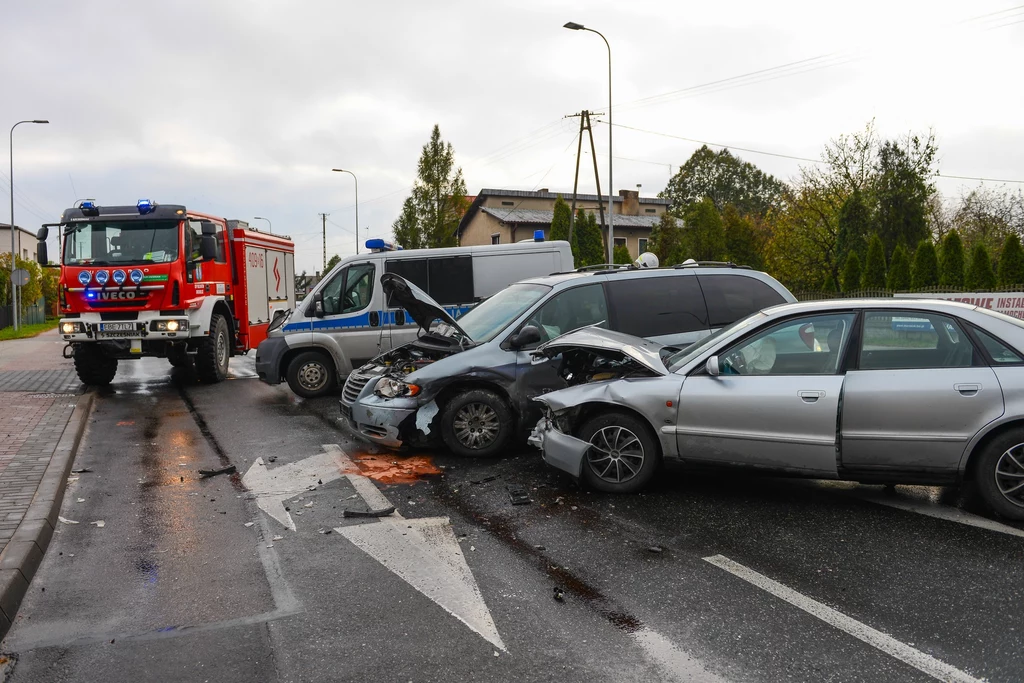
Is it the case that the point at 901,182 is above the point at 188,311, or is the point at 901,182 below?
above

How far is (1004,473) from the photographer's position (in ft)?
17.1

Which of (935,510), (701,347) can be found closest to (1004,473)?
(935,510)

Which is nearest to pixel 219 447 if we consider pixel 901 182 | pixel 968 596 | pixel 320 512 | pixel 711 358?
pixel 320 512

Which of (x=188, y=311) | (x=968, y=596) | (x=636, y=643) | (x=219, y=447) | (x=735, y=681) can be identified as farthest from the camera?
(x=188, y=311)

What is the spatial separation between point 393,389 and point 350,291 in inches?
186

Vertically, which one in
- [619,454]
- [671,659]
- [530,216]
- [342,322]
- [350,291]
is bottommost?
[671,659]

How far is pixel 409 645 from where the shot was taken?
371 cm

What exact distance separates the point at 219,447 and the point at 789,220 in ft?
128

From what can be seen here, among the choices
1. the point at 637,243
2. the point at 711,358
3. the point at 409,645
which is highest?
the point at 637,243

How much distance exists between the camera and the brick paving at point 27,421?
6156 mm

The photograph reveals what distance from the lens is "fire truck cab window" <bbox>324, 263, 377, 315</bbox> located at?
1186 cm

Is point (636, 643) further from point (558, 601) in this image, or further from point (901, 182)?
point (901, 182)

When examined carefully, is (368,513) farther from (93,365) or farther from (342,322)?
(93,365)

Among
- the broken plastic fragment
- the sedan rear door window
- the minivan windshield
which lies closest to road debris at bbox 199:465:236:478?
the broken plastic fragment
